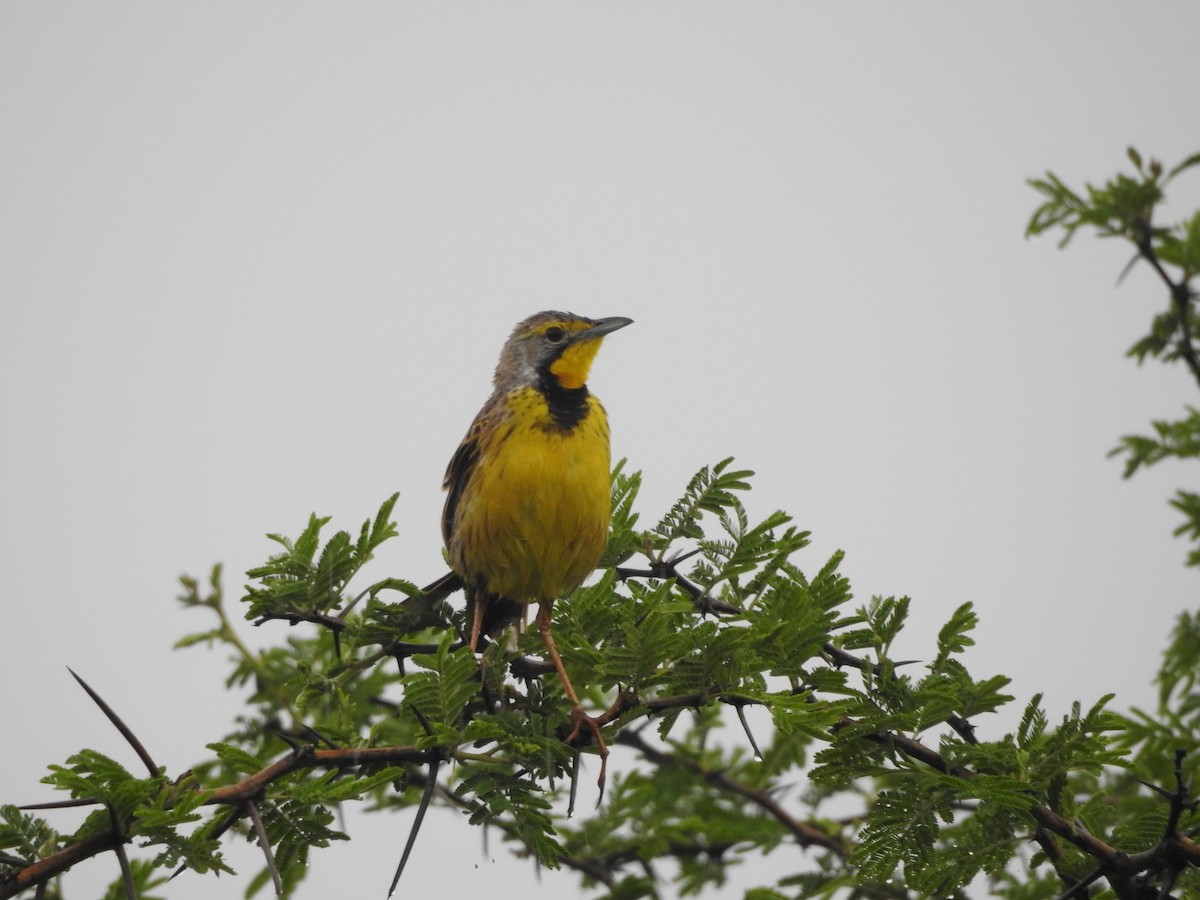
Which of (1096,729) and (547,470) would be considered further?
(547,470)

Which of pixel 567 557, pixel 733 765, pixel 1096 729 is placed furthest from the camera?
pixel 733 765

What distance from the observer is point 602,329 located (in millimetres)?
6215

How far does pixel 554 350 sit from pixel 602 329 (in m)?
0.28

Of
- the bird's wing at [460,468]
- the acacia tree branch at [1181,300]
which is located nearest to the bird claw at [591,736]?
the bird's wing at [460,468]

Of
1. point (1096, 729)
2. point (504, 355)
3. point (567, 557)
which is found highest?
point (504, 355)

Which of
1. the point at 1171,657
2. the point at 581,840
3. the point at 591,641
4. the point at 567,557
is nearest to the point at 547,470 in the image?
the point at 567,557

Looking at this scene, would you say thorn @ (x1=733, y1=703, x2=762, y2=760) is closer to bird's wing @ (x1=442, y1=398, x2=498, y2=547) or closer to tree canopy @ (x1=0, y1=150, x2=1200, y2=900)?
tree canopy @ (x1=0, y1=150, x2=1200, y2=900)

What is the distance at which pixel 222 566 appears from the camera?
4738 millimetres

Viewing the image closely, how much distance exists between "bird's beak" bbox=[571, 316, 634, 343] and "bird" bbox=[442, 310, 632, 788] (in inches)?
15.1

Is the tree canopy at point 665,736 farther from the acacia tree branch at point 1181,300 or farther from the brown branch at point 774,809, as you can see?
the acacia tree branch at point 1181,300

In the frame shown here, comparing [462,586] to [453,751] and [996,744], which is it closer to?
[453,751]

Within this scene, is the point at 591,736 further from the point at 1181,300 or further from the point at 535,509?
the point at 1181,300

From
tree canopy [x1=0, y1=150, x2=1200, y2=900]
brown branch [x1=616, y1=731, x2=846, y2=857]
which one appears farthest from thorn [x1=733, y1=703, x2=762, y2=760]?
brown branch [x1=616, y1=731, x2=846, y2=857]

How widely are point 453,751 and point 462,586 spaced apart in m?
1.98
